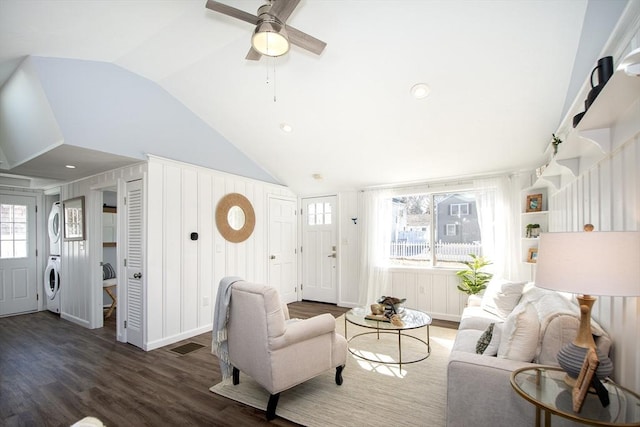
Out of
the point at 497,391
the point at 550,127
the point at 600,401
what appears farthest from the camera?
the point at 550,127

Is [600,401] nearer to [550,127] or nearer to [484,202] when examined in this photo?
[550,127]

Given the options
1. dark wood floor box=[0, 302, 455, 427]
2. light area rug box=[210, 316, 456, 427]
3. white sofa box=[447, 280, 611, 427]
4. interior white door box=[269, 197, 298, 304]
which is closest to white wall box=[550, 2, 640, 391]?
white sofa box=[447, 280, 611, 427]

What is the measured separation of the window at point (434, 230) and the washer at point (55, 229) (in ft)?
18.6

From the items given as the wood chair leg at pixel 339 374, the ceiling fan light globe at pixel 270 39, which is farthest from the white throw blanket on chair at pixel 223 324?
the ceiling fan light globe at pixel 270 39

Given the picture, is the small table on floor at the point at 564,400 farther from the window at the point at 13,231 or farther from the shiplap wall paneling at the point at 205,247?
the window at the point at 13,231

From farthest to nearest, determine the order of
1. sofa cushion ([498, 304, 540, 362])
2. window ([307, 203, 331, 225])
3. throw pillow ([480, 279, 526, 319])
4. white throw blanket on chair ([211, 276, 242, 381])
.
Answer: window ([307, 203, 331, 225]) → throw pillow ([480, 279, 526, 319]) → white throw blanket on chair ([211, 276, 242, 381]) → sofa cushion ([498, 304, 540, 362])

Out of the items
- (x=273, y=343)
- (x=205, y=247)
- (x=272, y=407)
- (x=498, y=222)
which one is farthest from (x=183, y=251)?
(x=498, y=222)

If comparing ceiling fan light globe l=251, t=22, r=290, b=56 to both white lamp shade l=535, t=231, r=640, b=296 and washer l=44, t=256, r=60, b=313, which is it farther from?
washer l=44, t=256, r=60, b=313

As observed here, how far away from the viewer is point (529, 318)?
1.75m

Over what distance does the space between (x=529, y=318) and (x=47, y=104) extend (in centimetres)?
419

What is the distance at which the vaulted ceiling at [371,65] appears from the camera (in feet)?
7.38

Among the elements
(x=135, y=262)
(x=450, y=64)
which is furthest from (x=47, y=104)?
(x=450, y=64)

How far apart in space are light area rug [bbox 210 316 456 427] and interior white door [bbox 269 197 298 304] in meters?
2.62

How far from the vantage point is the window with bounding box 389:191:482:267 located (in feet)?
15.1
